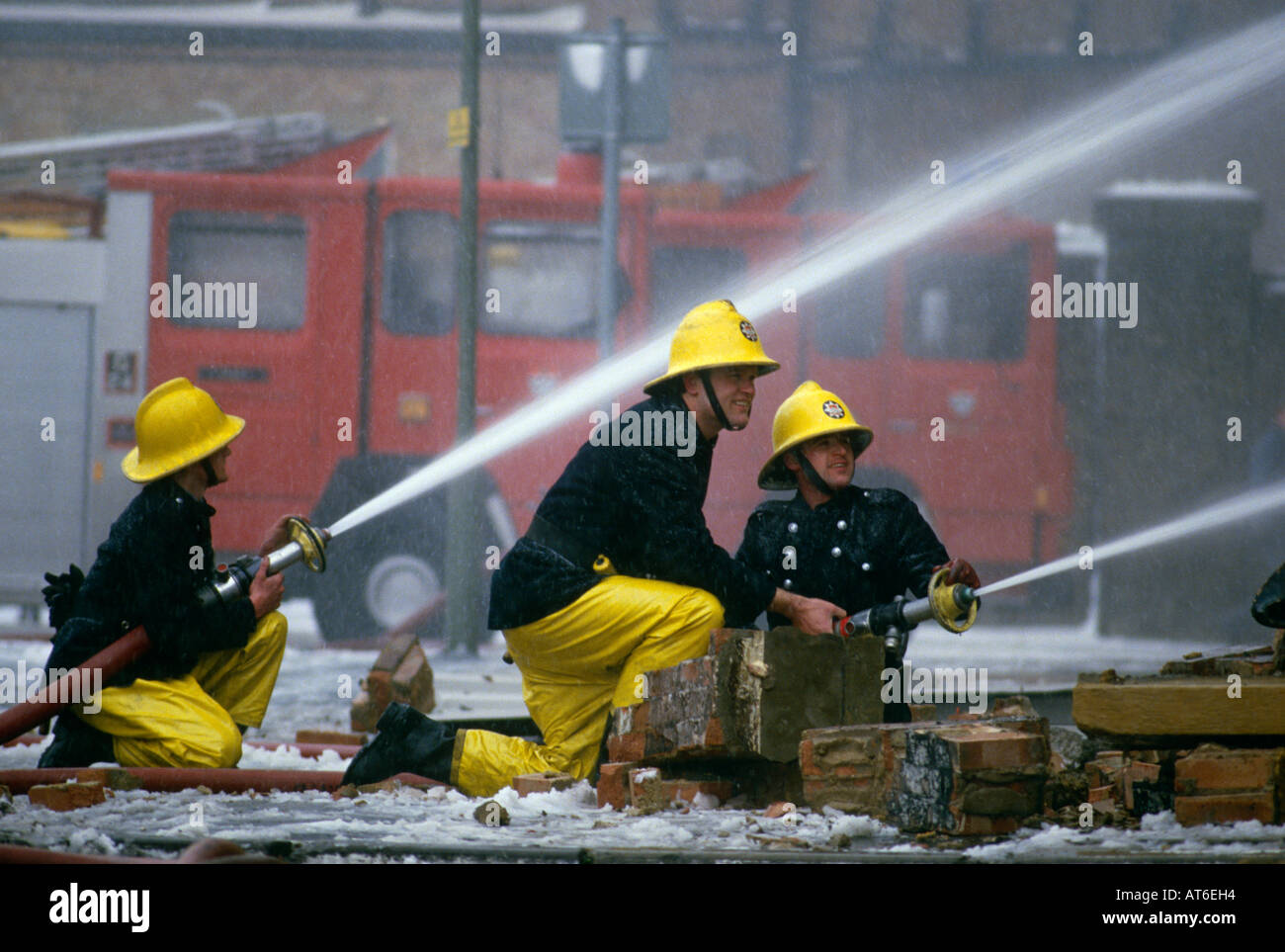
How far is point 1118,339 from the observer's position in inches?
493

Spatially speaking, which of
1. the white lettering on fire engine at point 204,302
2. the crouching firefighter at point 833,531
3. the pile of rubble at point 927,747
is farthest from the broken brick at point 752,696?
the white lettering on fire engine at point 204,302

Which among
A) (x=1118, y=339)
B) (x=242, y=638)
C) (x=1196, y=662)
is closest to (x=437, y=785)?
(x=242, y=638)

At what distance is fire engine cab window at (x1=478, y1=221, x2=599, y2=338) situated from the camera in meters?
11.3

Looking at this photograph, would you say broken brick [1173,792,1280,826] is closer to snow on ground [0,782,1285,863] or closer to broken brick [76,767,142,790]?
snow on ground [0,782,1285,863]

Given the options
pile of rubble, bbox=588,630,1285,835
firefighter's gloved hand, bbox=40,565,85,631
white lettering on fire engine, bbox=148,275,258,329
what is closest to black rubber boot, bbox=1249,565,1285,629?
pile of rubble, bbox=588,630,1285,835

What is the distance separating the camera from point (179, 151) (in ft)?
38.6

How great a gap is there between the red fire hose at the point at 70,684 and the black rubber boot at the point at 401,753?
0.84 m

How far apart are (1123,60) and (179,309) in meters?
22.5

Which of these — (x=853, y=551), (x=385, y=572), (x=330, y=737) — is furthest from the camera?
(x=385, y=572)

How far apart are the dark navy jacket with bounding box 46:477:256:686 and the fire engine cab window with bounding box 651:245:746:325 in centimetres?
649

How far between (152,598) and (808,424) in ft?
7.83

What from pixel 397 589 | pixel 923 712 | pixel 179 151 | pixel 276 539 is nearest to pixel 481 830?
pixel 276 539

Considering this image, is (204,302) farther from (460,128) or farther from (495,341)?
(460,128)
